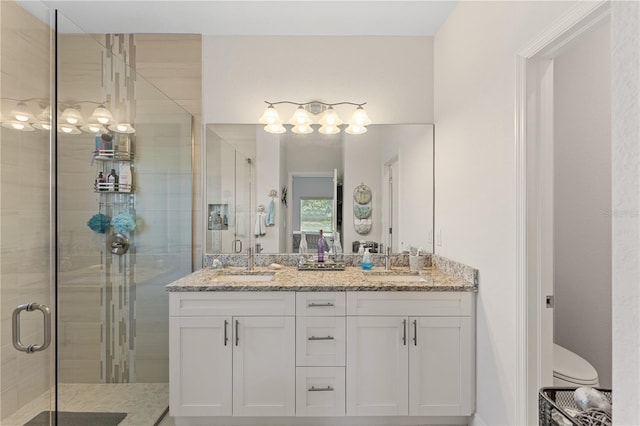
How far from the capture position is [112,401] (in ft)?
6.57

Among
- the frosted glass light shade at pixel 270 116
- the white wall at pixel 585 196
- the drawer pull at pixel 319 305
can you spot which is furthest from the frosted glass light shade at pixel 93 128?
the white wall at pixel 585 196

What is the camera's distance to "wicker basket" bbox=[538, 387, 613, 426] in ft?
3.15

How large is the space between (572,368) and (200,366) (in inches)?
76.9

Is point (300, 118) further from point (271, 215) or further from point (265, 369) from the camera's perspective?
point (265, 369)

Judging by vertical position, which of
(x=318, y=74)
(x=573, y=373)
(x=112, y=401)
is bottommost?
(x=112, y=401)

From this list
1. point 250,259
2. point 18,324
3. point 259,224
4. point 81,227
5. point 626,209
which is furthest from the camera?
point 259,224

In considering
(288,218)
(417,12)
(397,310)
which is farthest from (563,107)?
(288,218)

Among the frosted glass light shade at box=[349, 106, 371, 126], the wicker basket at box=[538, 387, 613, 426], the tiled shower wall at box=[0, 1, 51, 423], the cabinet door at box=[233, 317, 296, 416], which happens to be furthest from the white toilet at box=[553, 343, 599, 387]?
the tiled shower wall at box=[0, 1, 51, 423]

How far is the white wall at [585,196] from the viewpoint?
2.28m

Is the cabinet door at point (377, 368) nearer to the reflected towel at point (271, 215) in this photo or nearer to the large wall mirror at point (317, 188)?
the large wall mirror at point (317, 188)

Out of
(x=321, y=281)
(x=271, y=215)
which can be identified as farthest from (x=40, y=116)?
(x=321, y=281)

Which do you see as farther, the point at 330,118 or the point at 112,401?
the point at 330,118

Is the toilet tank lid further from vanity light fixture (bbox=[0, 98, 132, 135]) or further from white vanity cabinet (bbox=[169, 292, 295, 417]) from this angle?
vanity light fixture (bbox=[0, 98, 132, 135])

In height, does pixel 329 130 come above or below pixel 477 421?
above
